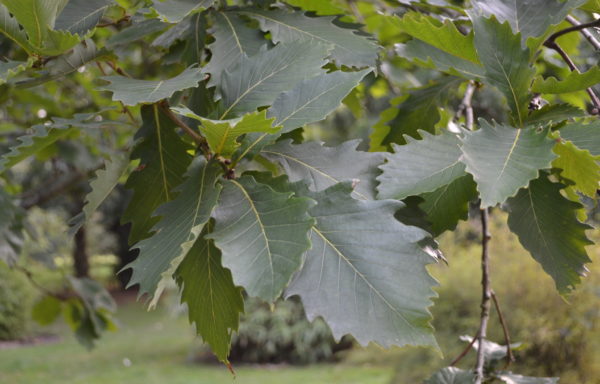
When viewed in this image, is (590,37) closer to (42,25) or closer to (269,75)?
(269,75)

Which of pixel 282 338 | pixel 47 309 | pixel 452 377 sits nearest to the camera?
pixel 452 377

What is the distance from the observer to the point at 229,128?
3.08 feet

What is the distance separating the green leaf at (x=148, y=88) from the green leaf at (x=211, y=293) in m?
0.21

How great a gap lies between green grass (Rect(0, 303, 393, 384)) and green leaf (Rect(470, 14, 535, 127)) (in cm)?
626

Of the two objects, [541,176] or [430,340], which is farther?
[541,176]

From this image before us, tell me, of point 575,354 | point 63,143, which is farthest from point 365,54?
point 575,354

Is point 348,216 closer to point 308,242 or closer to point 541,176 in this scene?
point 308,242

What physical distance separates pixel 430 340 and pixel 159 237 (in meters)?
0.41

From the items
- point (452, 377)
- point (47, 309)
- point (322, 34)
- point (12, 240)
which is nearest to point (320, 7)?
point (322, 34)

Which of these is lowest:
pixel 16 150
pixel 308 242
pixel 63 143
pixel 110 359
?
pixel 110 359

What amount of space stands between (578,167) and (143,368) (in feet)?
30.2

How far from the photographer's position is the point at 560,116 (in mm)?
1035

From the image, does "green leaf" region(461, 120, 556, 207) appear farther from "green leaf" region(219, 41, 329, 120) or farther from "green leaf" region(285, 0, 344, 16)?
"green leaf" region(285, 0, 344, 16)

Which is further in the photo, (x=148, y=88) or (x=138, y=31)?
(x=138, y=31)
